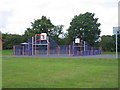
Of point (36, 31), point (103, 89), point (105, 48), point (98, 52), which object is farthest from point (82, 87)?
point (105, 48)

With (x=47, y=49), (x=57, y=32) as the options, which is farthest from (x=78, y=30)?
(x=47, y=49)

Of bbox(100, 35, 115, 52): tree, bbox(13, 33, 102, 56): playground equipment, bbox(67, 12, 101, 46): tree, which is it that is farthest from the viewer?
bbox(67, 12, 101, 46): tree

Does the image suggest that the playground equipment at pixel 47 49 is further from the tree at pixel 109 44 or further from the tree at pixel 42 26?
the tree at pixel 42 26

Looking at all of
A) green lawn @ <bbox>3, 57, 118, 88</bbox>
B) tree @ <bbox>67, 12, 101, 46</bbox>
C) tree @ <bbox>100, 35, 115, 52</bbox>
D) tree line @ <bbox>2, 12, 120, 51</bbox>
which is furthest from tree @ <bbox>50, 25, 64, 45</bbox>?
green lawn @ <bbox>3, 57, 118, 88</bbox>

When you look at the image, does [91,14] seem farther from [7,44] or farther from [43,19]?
[7,44]

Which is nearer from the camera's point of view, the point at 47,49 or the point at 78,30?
the point at 47,49

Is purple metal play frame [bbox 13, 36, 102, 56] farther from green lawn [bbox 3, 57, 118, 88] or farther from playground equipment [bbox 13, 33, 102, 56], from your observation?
green lawn [bbox 3, 57, 118, 88]

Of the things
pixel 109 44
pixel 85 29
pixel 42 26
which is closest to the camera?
pixel 85 29

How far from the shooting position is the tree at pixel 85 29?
5041 centimetres

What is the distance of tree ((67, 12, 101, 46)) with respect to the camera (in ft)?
165

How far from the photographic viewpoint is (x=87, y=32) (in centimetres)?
5041

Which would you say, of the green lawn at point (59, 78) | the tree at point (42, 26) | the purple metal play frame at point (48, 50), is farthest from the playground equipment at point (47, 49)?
the green lawn at point (59, 78)

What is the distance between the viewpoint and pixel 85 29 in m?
50.3

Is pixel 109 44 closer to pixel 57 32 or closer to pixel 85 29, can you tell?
pixel 85 29
